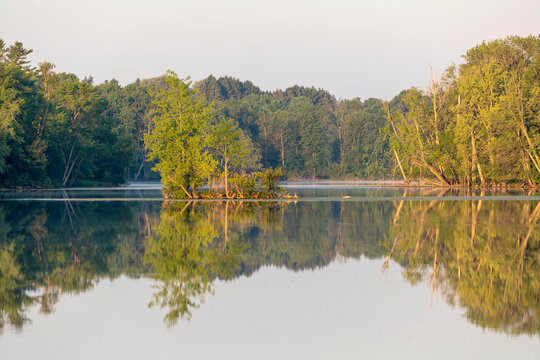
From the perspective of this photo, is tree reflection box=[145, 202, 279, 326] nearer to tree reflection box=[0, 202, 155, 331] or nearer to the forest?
tree reflection box=[0, 202, 155, 331]

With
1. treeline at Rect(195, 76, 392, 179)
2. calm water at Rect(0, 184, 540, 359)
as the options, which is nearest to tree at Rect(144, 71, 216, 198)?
calm water at Rect(0, 184, 540, 359)

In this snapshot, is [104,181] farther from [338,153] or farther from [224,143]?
[338,153]

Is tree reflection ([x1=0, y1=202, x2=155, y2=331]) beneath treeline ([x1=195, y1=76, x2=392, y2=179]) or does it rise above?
beneath

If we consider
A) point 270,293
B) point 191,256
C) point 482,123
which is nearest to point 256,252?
point 191,256

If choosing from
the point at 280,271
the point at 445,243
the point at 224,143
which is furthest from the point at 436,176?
the point at 280,271

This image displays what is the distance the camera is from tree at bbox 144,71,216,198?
47812mm

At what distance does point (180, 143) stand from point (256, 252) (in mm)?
31757

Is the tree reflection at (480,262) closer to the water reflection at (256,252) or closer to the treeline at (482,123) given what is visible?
the water reflection at (256,252)

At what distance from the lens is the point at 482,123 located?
74.2 m

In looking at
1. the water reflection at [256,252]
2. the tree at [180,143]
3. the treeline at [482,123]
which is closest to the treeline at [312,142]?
the treeline at [482,123]

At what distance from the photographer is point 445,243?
19578mm

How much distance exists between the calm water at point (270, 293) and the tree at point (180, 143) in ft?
77.8

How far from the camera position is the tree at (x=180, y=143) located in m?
47.8

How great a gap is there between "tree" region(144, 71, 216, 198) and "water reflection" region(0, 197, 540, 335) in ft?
54.3
